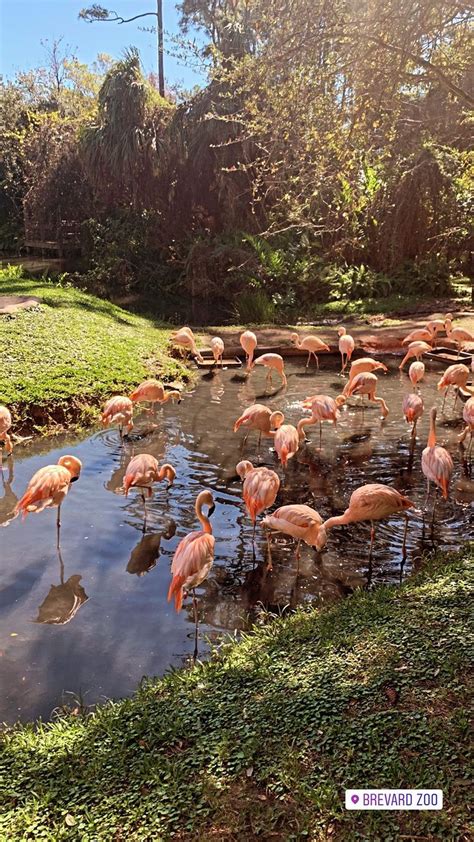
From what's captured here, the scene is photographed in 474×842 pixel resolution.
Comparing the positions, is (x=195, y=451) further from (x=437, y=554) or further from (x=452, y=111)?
(x=452, y=111)

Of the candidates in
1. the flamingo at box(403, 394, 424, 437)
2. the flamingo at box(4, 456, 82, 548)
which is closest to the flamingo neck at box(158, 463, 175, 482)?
the flamingo at box(4, 456, 82, 548)

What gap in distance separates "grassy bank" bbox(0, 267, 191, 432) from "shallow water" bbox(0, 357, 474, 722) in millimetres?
726

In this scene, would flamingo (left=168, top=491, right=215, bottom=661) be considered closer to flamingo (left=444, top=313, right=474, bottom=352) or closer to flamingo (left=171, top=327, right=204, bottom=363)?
flamingo (left=171, top=327, right=204, bottom=363)

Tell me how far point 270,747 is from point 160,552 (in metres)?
2.60

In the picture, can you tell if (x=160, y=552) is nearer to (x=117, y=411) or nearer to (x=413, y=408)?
(x=117, y=411)

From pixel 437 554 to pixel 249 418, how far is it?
2675 mm

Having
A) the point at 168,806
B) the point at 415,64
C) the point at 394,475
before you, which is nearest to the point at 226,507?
the point at 394,475

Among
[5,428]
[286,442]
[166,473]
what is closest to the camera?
[166,473]

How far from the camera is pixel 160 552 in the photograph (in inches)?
217

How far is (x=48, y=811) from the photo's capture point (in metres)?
2.88

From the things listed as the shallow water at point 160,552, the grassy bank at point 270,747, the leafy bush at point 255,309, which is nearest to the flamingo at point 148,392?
the shallow water at point 160,552

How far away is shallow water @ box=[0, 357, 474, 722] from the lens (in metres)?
4.21

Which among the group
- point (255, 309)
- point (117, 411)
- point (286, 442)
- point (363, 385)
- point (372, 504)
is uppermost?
point (255, 309)

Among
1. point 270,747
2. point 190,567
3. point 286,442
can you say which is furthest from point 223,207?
point 270,747
